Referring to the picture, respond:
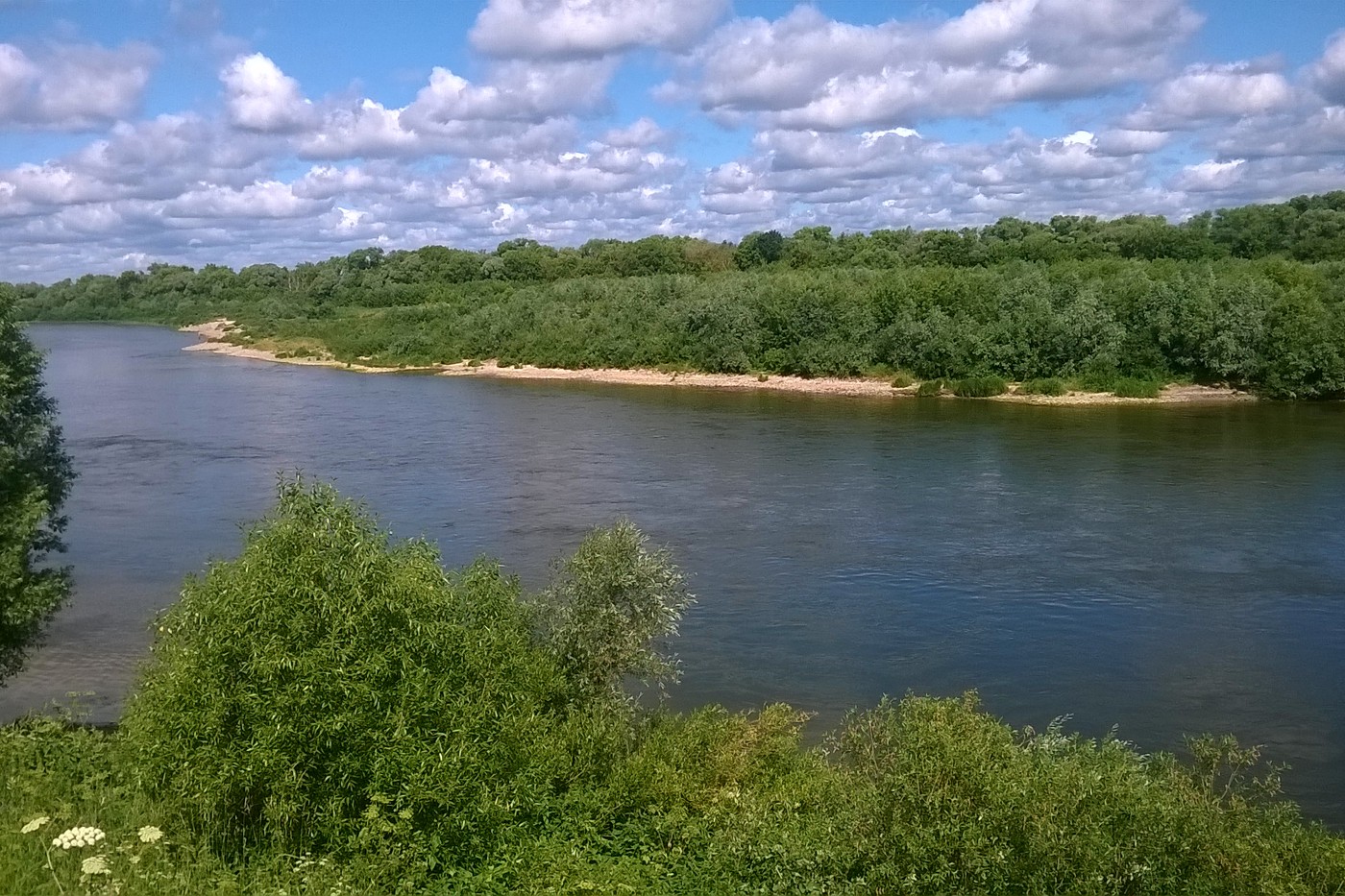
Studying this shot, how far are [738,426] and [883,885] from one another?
3419 cm

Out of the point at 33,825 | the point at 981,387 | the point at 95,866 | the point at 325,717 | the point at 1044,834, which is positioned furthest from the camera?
the point at 981,387

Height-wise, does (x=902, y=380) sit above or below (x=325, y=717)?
above

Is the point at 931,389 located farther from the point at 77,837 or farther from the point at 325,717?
the point at 77,837

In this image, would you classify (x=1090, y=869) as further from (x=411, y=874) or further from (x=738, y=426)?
(x=738, y=426)

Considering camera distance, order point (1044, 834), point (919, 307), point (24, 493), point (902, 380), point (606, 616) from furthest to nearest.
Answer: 1. point (919, 307)
2. point (902, 380)
3. point (24, 493)
4. point (606, 616)
5. point (1044, 834)

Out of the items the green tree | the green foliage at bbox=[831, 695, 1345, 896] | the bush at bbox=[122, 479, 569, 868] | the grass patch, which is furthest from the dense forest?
the bush at bbox=[122, 479, 569, 868]

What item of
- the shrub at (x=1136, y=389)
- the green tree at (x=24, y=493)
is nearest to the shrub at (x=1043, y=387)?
the shrub at (x=1136, y=389)

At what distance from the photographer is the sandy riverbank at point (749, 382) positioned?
4862 centimetres

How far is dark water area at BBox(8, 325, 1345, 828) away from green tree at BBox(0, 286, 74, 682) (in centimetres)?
252

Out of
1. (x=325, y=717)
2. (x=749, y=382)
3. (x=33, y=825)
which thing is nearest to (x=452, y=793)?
(x=325, y=717)

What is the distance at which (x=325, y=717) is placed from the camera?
30.5 feet

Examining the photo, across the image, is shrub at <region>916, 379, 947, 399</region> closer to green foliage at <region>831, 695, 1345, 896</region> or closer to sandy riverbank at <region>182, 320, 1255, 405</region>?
sandy riverbank at <region>182, 320, 1255, 405</region>

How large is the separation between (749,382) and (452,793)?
4787 cm

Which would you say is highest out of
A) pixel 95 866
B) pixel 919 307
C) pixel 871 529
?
pixel 919 307
